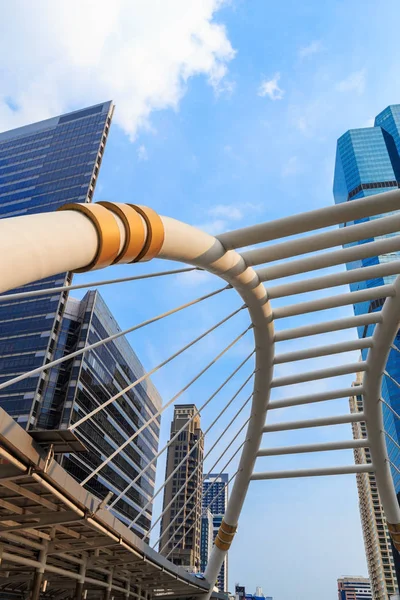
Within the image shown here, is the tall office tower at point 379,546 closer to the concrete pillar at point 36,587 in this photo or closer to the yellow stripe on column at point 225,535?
the yellow stripe on column at point 225,535

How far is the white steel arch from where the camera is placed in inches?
191

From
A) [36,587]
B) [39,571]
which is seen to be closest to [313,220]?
[39,571]

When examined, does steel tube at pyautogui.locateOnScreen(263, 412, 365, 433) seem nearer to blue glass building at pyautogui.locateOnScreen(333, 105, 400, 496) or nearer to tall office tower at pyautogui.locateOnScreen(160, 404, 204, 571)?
tall office tower at pyautogui.locateOnScreen(160, 404, 204, 571)

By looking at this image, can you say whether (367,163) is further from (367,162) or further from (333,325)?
(333,325)

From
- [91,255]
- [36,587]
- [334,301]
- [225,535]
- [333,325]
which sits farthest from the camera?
[225,535]

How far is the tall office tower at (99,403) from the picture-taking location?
6097 centimetres

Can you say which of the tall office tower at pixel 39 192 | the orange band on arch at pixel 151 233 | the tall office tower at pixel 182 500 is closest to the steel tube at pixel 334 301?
the orange band on arch at pixel 151 233

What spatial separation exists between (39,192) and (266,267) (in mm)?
82129

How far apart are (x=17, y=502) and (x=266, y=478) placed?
1358 centimetres

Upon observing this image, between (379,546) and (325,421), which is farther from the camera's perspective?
(379,546)

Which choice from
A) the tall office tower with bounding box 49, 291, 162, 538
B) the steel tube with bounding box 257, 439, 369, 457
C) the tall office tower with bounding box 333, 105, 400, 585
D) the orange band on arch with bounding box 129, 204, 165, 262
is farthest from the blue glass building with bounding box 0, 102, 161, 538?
the tall office tower with bounding box 333, 105, 400, 585

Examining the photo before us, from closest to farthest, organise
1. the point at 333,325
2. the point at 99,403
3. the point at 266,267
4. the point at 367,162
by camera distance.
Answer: the point at 266,267
the point at 333,325
the point at 99,403
the point at 367,162

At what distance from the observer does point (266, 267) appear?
12.0 meters

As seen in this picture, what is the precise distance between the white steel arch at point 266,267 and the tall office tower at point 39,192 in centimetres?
4314
